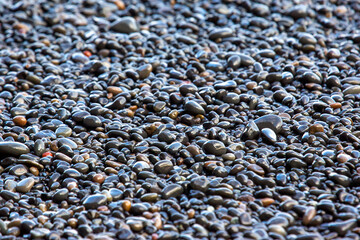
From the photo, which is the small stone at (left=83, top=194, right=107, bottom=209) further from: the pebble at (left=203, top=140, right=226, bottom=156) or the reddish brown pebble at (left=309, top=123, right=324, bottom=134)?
the reddish brown pebble at (left=309, top=123, right=324, bottom=134)

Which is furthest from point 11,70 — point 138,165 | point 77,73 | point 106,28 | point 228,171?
point 228,171

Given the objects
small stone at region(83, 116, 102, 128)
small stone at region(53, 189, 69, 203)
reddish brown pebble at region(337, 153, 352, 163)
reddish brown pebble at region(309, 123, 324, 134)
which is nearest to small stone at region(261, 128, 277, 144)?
reddish brown pebble at region(309, 123, 324, 134)

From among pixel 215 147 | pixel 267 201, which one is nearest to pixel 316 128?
pixel 215 147

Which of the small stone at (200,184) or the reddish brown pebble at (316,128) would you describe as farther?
the reddish brown pebble at (316,128)

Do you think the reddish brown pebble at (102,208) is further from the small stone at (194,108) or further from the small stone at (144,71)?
the small stone at (144,71)

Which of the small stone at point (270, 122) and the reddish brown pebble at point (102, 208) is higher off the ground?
the small stone at point (270, 122)

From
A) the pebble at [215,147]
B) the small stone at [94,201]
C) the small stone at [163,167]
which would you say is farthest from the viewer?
the pebble at [215,147]

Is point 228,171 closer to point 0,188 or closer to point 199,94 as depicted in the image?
point 199,94

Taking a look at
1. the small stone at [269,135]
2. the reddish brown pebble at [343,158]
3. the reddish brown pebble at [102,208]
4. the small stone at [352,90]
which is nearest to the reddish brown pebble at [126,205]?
the reddish brown pebble at [102,208]

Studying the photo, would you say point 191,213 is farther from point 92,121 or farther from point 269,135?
point 92,121
